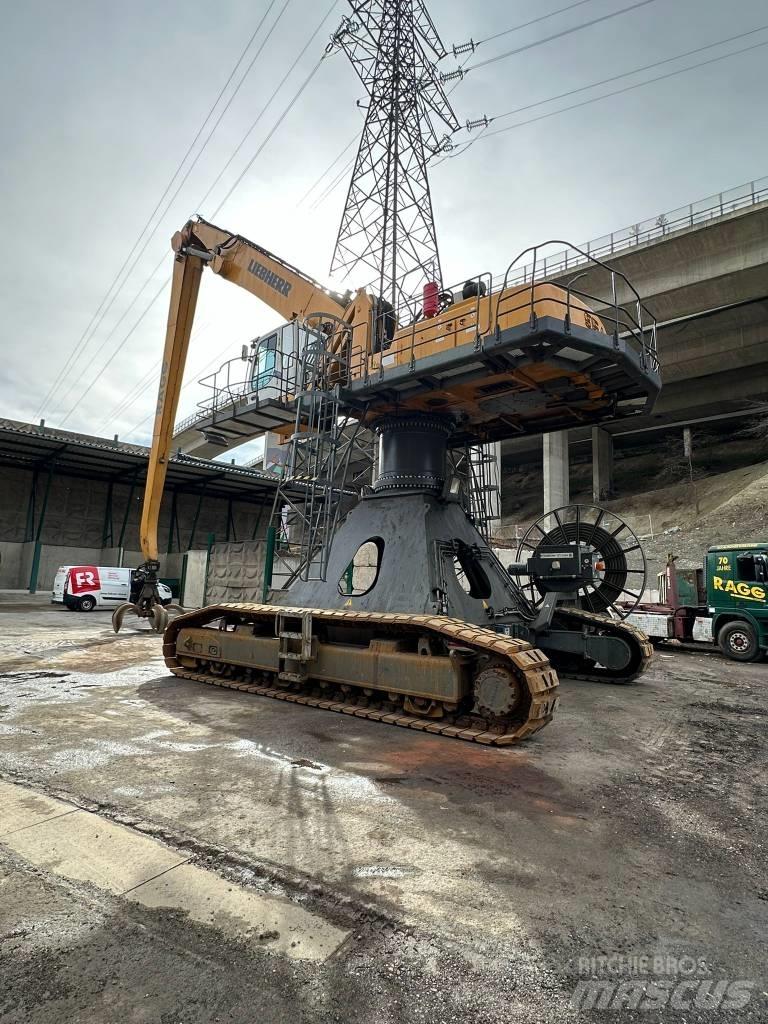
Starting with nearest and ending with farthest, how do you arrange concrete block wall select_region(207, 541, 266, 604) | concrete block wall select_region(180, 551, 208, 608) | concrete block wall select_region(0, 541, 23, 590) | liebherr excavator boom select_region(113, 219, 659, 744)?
liebherr excavator boom select_region(113, 219, 659, 744) → concrete block wall select_region(207, 541, 266, 604) → concrete block wall select_region(180, 551, 208, 608) → concrete block wall select_region(0, 541, 23, 590)

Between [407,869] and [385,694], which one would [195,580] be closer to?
[385,694]

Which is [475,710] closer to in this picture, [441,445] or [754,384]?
[441,445]

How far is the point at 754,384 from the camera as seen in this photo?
31578 mm

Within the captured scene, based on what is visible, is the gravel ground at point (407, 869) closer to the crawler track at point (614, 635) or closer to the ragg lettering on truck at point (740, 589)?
the crawler track at point (614, 635)

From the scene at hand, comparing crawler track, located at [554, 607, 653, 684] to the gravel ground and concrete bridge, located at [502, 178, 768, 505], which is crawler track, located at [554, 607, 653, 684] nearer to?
the gravel ground

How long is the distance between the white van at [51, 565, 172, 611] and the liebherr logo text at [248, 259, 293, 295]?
13.2m

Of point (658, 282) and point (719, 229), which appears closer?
point (719, 229)

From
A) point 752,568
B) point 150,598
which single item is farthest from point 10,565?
point 752,568

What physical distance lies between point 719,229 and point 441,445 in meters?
19.6

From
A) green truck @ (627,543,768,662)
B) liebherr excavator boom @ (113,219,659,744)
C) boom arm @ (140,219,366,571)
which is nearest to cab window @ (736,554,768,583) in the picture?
green truck @ (627,543,768,662)

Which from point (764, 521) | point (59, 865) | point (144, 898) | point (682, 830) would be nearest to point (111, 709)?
point (59, 865)

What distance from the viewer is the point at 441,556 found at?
7570mm

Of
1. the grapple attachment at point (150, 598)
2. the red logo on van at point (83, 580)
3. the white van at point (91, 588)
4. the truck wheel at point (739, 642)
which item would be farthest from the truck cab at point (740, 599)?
the red logo on van at point (83, 580)

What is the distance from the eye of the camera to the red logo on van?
2086 centimetres
